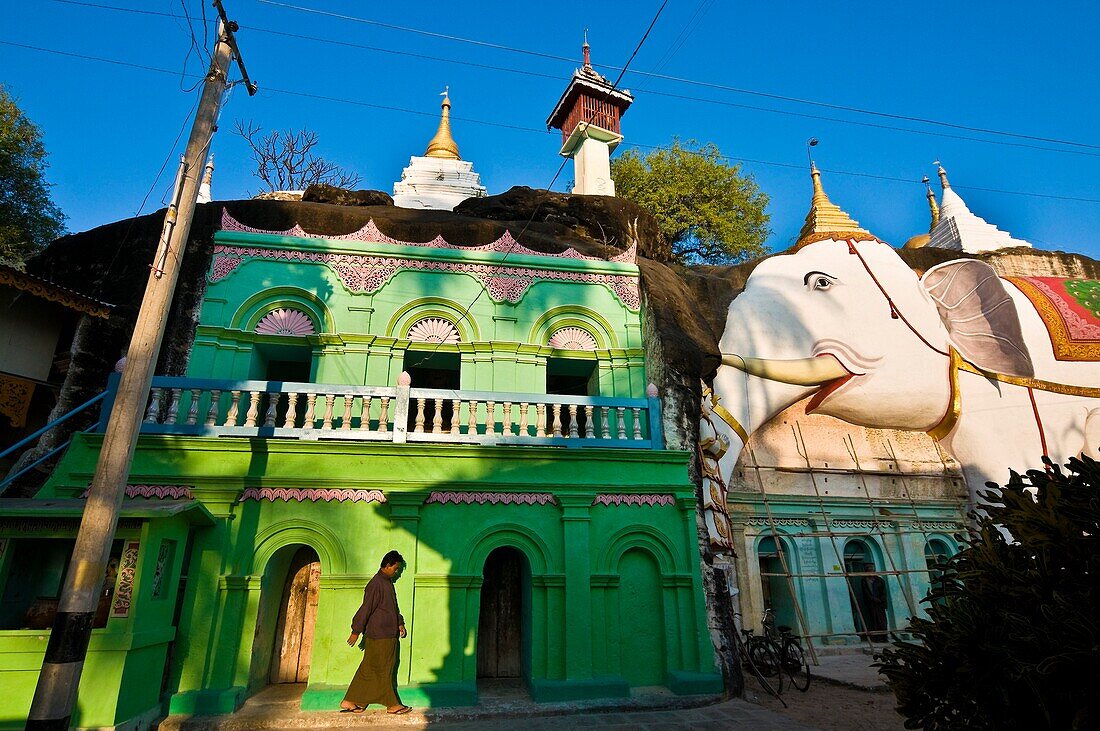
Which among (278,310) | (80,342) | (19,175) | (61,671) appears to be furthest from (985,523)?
(19,175)

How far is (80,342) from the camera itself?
876 centimetres

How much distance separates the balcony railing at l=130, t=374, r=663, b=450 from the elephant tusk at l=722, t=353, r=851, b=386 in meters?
4.11

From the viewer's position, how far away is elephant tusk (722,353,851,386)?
12.0 meters

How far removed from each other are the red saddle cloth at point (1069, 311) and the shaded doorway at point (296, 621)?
15.6 m

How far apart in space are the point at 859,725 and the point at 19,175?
25130mm

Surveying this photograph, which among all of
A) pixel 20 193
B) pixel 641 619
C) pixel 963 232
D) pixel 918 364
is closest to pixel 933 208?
pixel 963 232

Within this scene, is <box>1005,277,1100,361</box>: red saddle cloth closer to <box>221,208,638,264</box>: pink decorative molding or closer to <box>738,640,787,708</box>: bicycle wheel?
<box>221,208,638,264</box>: pink decorative molding

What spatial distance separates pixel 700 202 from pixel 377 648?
2136cm

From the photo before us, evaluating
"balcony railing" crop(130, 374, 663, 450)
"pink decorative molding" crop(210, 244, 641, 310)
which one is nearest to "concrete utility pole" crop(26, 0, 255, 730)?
"balcony railing" crop(130, 374, 663, 450)

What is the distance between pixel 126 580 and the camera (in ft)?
19.7

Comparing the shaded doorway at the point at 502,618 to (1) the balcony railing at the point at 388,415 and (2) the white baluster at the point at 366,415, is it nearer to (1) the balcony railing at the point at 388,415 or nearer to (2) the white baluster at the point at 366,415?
(1) the balcony railing at the point at 388,415

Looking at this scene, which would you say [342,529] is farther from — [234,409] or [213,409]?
[213,409]

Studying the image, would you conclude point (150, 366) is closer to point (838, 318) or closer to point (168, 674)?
point (168, 674)

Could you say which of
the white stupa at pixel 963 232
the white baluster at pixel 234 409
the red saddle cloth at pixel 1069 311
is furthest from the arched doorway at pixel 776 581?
the white stupa at pixel 963 232
